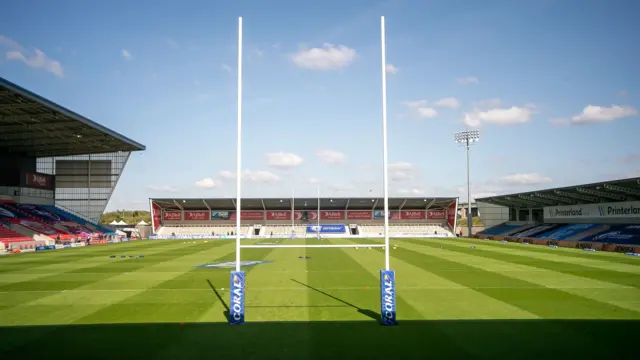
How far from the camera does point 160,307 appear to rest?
14.6m

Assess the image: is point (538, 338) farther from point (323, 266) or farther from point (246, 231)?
point (246, 231)

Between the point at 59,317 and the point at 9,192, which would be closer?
the point at 59,317

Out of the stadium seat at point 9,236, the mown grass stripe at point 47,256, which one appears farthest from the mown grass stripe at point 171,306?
the stadium seat at point 9,236

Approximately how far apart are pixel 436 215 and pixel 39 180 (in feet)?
233

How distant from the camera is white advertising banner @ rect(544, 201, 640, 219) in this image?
44.2m

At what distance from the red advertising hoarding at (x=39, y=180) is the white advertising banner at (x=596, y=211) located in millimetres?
74475

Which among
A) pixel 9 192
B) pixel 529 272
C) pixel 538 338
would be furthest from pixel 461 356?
pixel 9 192

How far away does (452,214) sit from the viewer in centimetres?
8156

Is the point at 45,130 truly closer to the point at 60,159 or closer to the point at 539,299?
the point at 60,159

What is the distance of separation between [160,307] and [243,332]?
4.97 m

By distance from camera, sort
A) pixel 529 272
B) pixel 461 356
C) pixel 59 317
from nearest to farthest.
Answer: pixel 461 356
pixel 59 317
pixel 529 272

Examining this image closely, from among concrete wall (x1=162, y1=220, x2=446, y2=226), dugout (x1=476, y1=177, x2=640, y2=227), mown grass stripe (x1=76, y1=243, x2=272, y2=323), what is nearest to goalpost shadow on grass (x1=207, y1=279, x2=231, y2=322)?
mown grass stripe (x1=76, y1=243, x2=272, y2=323)

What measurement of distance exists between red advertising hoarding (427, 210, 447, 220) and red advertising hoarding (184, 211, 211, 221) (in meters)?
46.0

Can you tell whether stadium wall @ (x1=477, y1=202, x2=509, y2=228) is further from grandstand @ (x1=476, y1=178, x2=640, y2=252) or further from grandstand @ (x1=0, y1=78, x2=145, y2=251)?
grandstand @ (x1=0, y1=78, x2=145, y2=251)
